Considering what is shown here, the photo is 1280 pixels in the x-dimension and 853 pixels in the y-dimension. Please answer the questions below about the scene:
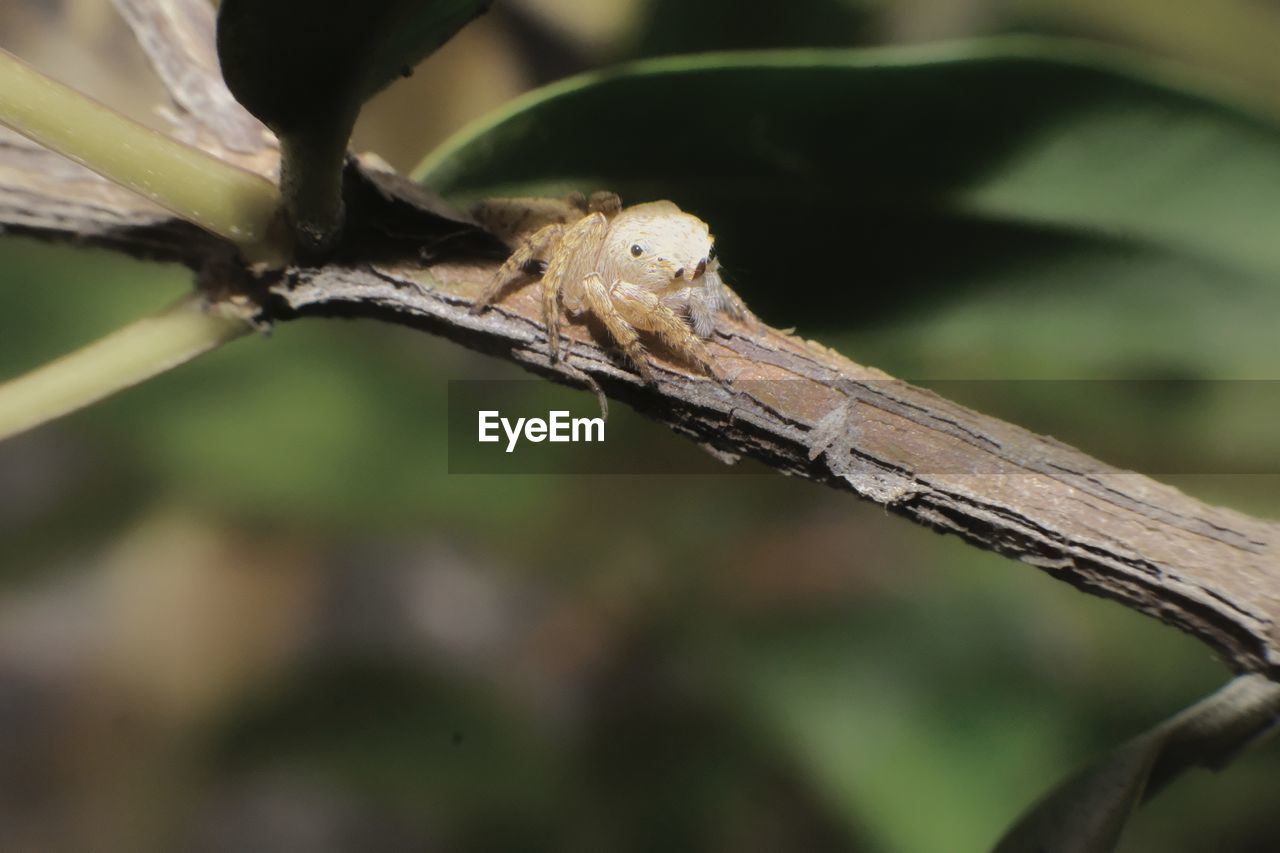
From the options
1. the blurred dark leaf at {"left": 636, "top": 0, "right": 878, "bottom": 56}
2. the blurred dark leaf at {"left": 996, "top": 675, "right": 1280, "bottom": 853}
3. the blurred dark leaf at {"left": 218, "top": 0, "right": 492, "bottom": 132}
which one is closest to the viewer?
the blurred dark leaf at {"left": 218, "top": 0, "right": 492, "bottom": 132}

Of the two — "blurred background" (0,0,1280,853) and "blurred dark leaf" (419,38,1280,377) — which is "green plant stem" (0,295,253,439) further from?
"blurred background" (0,0,1280,853)

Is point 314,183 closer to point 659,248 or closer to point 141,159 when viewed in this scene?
point 141,159

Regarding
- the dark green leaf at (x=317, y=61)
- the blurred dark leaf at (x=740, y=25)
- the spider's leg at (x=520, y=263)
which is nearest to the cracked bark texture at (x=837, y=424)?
the spider's leg at (x=520, y=263)

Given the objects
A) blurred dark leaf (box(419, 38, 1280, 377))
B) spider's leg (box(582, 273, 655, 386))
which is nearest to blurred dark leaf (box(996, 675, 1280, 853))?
blurred dark leaf (box(419, 38, 1280, 377))

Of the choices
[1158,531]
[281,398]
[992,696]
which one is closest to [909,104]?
[1158,531]

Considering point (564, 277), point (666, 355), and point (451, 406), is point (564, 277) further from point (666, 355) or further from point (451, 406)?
point (451, 406)

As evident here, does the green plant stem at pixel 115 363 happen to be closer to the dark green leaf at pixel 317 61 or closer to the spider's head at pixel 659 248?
the dark green leaf at pixel 317 61
